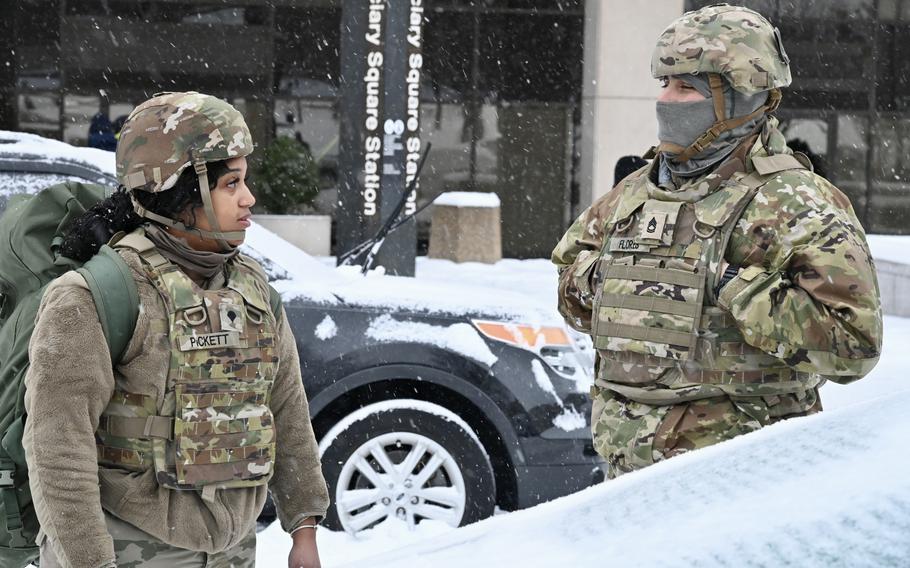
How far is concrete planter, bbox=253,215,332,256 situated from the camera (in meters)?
15.2

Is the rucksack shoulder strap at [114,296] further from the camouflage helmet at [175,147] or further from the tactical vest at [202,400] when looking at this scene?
the camouflage helmet at [175,147]

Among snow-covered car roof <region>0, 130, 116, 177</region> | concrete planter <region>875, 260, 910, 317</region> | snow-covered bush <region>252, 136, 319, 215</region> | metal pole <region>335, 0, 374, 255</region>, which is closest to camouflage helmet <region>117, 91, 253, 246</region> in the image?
snow-covered car roof <region>0, 130, 116, 177</region>

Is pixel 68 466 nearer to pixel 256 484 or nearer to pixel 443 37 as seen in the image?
pixel 256 484

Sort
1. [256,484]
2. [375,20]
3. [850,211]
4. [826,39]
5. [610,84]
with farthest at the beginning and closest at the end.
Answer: [826,39] < [610,84] < [375,20] < [850,211] < [256,484]

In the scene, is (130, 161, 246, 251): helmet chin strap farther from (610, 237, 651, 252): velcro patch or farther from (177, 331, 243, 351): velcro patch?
(610, 237, 651, 252): velcro patch

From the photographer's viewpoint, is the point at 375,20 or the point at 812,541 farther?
the point at 375,20

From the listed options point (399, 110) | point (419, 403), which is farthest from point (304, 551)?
point (399, 110)

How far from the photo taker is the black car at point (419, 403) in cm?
485

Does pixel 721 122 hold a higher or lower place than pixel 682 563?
higher

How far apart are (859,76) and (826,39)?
0.77 m

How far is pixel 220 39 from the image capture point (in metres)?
16.0

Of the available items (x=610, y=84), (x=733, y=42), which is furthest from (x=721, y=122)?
(x=610, y=84)

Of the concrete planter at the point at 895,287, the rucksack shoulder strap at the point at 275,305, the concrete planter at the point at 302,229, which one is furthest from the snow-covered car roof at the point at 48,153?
the concrete planter at the point at 302,229

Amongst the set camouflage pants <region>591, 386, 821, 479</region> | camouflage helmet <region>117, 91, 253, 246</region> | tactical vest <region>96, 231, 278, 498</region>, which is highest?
camouflage helmet <region>117, 91, 253, 246</region>
